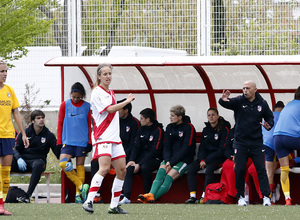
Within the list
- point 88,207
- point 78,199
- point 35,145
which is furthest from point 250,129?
point 35,145

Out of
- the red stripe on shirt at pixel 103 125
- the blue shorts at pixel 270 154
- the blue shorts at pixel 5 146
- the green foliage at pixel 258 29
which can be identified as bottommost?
the blue shorts at pixel 270 154

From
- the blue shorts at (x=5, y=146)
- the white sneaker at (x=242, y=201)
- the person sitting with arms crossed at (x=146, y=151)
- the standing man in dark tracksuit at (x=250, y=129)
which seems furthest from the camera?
the person sitting with arms crossed at (x=146, y=151)

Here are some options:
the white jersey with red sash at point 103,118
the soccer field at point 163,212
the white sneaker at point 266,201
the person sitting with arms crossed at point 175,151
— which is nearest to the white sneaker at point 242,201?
the soccer field at point 163,212

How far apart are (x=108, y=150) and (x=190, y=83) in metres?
4.29

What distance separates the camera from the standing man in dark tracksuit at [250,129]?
401 inches

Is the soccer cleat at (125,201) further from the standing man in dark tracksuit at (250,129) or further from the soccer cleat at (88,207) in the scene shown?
the soccer cleat at (88,207)

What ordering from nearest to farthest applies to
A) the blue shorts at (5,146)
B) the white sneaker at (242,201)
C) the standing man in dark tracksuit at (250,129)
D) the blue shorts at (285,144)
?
the blue shorts at (5,146), the standing man in dark tracksuit at (250,129), the white sneaker at (242,201), the blue shorts at (285,144)

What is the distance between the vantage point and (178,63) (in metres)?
10.7

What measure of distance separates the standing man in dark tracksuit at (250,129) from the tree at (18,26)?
752 centimetres

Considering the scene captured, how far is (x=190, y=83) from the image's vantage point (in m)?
12.6

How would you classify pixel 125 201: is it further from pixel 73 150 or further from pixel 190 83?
pixel 190 83

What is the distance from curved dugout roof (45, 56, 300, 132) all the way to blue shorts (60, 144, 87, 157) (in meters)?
0.94

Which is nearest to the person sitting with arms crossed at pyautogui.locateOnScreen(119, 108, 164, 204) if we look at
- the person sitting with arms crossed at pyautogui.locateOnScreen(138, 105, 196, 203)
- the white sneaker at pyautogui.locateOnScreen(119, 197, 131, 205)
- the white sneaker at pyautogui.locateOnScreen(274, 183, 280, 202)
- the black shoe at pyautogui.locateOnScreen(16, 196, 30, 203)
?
the white sneaker at pyautogui.locateOnScreen(119, 197, 131, 205)

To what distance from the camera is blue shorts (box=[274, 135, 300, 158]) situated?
10.5m
